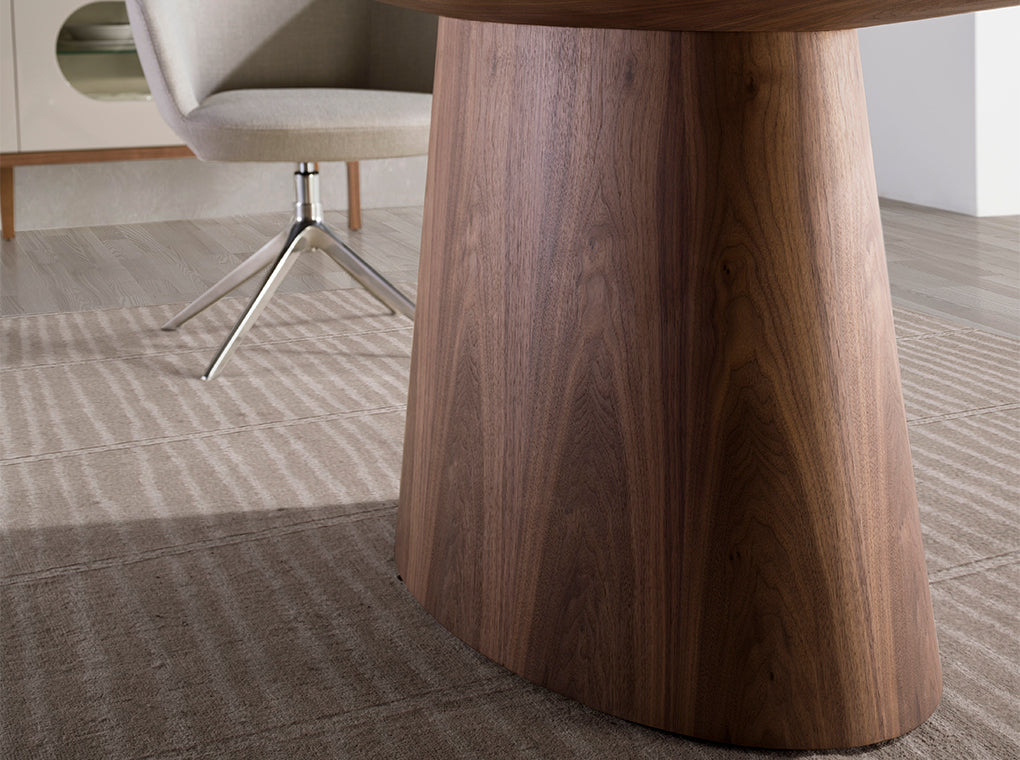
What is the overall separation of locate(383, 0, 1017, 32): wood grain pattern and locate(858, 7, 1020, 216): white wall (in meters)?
2.65

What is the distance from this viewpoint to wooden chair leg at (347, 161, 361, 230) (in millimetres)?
3117

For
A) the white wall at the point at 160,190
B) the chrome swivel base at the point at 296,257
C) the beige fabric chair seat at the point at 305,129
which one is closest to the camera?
the beige fabric chair seat at the point at 305,129

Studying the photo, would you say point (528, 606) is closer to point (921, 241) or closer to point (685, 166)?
point (685, 166)

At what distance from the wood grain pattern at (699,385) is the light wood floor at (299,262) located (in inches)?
55.7

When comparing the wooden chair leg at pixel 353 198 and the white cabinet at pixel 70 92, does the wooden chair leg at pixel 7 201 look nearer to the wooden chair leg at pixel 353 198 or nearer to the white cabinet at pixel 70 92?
the white cabinet at pixel 70 92

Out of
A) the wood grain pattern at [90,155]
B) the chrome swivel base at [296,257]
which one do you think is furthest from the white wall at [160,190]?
the chrome swivel base at [296,257]

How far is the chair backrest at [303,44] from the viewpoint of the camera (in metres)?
2.08

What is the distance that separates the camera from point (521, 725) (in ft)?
2.97

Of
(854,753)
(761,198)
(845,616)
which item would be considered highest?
(761,198)

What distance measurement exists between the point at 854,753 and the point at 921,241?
7.44ft

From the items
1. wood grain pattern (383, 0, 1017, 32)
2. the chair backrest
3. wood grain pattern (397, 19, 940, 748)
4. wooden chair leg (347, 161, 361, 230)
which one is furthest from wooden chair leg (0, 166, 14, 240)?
wood grain pattern (383, 0, 1017, 32)

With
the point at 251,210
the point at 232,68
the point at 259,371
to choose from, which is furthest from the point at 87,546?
the point at 251,210

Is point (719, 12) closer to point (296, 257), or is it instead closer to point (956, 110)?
point (296, 257)

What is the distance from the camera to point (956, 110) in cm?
328
